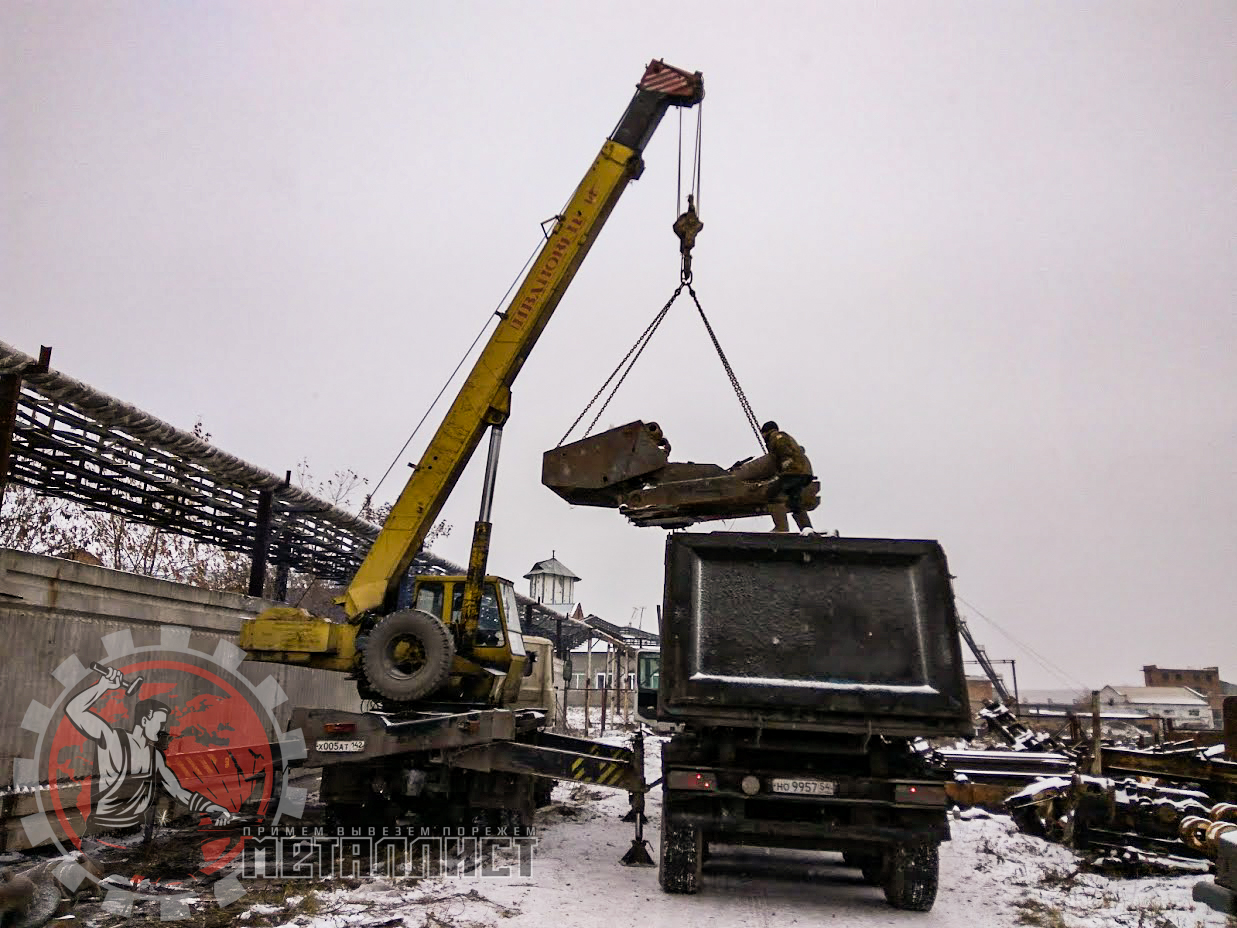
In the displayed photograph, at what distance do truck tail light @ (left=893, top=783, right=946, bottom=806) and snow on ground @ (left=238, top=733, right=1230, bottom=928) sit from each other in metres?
0.83

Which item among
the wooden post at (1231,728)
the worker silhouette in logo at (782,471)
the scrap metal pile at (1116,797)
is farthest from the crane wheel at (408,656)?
the wooden post at (1231,728)

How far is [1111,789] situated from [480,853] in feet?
20.4

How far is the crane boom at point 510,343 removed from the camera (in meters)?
9.05

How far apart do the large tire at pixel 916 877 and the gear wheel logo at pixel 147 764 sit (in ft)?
16.3

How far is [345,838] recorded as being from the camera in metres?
8.10

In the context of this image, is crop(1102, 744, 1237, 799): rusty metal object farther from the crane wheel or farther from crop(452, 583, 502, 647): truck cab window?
the crane wheel

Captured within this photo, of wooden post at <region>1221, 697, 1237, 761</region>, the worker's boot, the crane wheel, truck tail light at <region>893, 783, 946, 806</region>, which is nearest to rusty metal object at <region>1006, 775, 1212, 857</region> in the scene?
truck tail light at <region>893, 783, 946, 806</region>

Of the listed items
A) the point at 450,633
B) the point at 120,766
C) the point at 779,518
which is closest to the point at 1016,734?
the point at 779,518

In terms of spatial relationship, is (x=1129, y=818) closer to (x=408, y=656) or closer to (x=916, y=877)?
(x=916, y=877)

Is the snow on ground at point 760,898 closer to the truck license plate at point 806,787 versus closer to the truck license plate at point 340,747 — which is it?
the truck license plate at point 806,787

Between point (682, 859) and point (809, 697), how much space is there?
167 centimetres

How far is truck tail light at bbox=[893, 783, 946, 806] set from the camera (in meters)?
6.08

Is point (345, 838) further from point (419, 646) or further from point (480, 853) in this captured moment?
point (419, 646)

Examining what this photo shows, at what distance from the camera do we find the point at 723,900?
6.41 m
